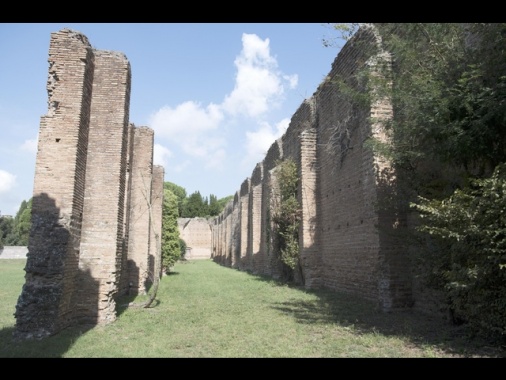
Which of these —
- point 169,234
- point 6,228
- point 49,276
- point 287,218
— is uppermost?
point 6,228

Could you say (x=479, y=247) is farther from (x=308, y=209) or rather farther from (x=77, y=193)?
(x=308, y=209)

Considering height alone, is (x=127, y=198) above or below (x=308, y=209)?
above

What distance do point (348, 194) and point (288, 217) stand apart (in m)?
4.53

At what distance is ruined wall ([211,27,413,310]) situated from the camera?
30.3 feet

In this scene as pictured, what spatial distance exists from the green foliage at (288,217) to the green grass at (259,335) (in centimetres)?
541

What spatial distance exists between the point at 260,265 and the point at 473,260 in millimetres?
19697

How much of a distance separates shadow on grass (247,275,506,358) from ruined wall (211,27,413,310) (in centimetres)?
55

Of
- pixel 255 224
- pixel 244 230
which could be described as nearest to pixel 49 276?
pixel 255 224

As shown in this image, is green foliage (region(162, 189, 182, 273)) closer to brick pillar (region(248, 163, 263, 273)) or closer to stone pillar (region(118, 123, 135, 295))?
brick pillar (region(248, 163, 263, 273))

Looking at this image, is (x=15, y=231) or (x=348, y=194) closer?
(x=348, y=194)

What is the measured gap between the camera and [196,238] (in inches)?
2441

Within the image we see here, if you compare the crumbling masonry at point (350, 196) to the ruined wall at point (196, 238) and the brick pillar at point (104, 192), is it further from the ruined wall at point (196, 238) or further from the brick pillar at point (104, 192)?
the ruined wall at point (196, 238)

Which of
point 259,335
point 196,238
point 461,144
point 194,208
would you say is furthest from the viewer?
point 194,208

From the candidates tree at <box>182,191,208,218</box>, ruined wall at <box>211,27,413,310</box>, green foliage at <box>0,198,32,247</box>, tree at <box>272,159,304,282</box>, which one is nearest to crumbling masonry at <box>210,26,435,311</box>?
ruined wall at <box>211,27,413,310</box>
